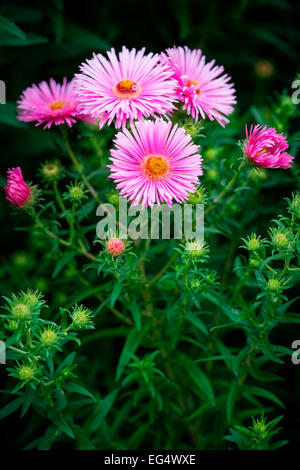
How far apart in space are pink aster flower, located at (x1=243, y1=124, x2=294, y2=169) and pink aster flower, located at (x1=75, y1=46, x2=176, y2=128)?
194 millimetres

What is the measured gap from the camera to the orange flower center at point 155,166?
1094mm

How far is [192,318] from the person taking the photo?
1231 millimetres

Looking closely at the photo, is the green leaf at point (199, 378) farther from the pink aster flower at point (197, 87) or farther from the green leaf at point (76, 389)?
the pink aster flower at point (197, 87)

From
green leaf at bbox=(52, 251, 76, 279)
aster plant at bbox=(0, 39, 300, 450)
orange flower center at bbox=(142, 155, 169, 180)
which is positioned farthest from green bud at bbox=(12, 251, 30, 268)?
orange flower center at bbox=(142, 155, 169, 180)

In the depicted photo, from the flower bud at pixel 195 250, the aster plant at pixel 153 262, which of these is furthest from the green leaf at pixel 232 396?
the flower bud at pixel 195 250

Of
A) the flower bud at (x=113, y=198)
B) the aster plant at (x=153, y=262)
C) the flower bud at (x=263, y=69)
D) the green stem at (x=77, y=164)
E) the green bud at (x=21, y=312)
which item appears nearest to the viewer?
the green bud at (x=21, y=312)

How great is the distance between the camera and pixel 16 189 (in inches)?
45.7

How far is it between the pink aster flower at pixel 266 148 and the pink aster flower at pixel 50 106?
1.45ft

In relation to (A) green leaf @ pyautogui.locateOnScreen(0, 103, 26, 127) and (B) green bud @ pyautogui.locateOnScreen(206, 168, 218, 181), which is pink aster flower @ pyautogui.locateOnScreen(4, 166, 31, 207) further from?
(B) green bud @ pyautogui.locateOnScreen(206, 168, 218, 181)

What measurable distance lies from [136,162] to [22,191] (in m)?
0.28

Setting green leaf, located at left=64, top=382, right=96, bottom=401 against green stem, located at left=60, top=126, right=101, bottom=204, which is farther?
green stem, located at left=60, top=126, right=101, bottom=204

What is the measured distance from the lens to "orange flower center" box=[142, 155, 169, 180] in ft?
3.59

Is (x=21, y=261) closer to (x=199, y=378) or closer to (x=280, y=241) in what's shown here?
(x=199, y=378)
